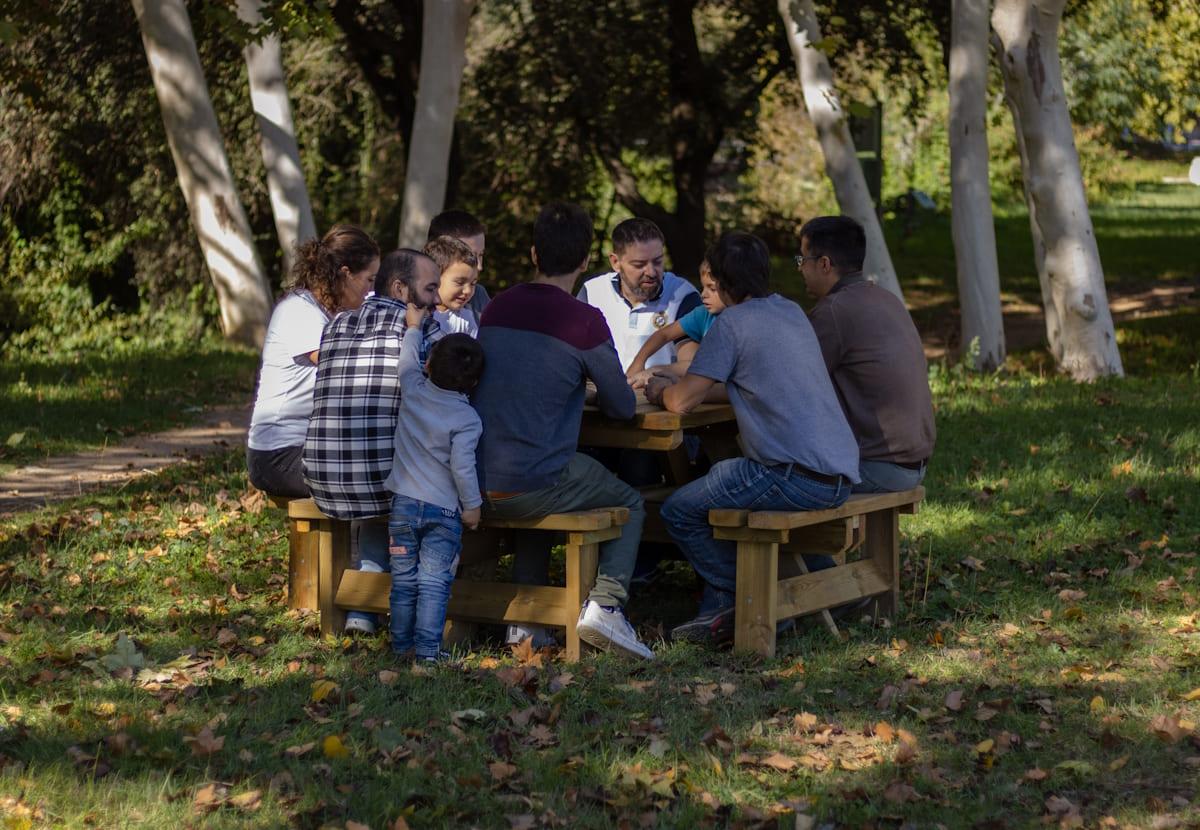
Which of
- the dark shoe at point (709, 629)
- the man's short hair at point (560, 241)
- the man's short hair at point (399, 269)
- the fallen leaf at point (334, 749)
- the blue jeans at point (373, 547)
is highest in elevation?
the man's short hair at point (560, 241)

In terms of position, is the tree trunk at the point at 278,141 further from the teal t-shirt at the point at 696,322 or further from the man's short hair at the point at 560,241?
the man's short hair at the point at 560,241

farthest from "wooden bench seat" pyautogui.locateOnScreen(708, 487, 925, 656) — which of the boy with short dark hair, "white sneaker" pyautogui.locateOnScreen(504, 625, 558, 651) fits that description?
the boy with short dark hair

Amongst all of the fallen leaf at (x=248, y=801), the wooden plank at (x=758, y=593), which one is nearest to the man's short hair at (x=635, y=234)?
the wooden plank at (x=758, y=593)

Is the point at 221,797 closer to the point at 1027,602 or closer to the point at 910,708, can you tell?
the point at 910,708

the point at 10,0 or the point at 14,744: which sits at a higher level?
the point at 10,0

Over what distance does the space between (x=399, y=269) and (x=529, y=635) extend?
1519 millimetres

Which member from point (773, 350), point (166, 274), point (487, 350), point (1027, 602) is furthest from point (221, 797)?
point (166, 274)

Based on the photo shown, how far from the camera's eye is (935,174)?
3478cm

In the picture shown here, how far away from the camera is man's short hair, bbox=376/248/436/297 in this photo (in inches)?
239

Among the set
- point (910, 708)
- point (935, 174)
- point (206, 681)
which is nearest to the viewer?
point (910, 708)

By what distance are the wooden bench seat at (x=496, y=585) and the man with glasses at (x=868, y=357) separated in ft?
3.94

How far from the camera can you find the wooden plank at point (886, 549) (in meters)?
6.83

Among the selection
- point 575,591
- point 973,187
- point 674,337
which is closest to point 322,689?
point 575,591

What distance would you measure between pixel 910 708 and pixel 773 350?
1.48 m
